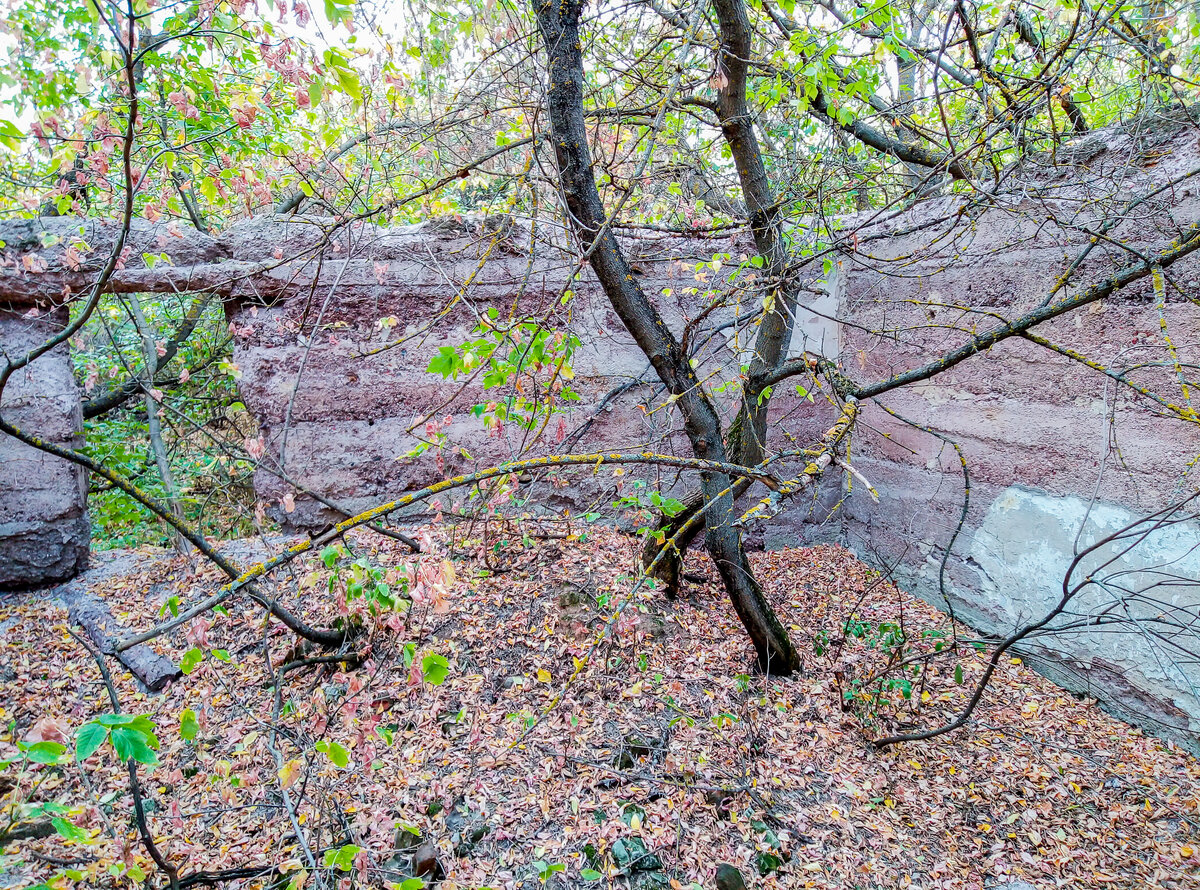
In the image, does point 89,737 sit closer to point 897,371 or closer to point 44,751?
point 44,751

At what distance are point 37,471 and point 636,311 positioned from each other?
3.17 meters

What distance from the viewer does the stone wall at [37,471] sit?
2986mm

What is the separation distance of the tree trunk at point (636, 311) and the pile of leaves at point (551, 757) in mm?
219

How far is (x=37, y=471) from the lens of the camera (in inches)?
120

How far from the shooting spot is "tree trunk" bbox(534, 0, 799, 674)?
7.22 ft

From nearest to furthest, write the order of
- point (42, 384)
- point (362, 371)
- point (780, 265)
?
point (780, 265) → point (42, 384) → point (362, 371)

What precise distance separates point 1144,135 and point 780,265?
1.63 m

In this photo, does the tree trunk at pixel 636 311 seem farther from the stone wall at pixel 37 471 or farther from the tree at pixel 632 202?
the stone wall at pixel 37 471

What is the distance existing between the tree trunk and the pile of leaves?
219 mm

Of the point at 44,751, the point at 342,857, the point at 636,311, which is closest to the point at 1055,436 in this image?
the point at 636,311

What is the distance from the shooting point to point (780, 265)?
281 centimetres

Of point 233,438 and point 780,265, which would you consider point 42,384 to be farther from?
point 780,265

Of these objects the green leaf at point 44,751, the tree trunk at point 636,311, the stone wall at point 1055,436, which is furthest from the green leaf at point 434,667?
the stone wall at point 1055,436

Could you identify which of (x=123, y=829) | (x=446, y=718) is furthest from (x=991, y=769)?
(x=123, y=829)
